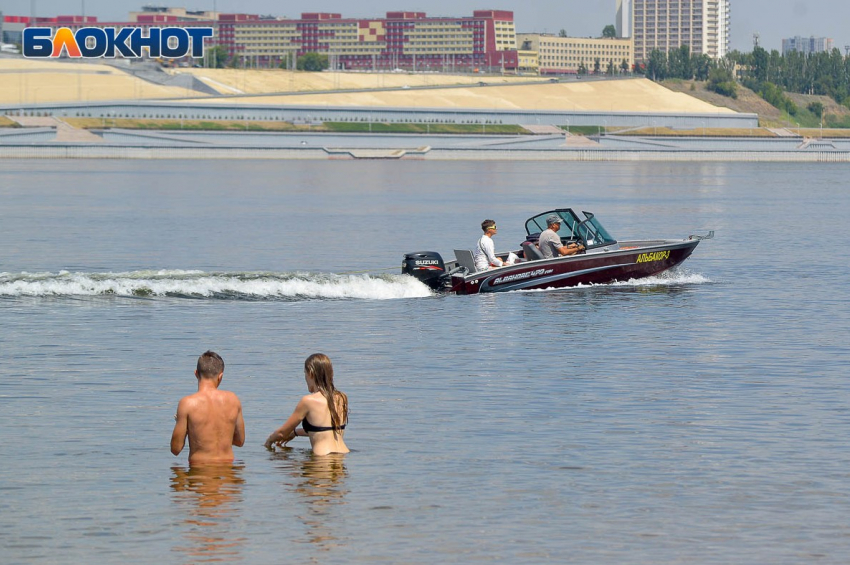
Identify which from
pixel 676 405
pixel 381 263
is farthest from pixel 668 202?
pixel 676 405

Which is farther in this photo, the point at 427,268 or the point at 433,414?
the point at 427,268

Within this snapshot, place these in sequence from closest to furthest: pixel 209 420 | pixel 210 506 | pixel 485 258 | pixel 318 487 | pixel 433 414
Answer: pixel 210 506, pixel 209 420, pixel 318 487, pixel 433 414, pixel 485 258

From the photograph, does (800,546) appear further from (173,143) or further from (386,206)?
(173,143)

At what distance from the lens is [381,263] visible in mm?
41875

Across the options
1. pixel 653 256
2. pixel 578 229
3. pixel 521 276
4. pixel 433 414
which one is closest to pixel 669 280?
pixel 653 256

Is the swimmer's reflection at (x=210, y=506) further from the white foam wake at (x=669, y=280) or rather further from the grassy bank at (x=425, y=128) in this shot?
the grassy bank at (x=425, y=128)

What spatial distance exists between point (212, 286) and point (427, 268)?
510 centimetres

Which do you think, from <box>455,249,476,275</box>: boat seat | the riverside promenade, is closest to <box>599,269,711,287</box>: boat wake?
<box>455,249,476,275</box>: boat seat

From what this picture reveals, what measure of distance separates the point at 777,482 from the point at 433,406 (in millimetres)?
5522

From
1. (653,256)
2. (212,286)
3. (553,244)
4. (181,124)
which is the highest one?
(181,124)

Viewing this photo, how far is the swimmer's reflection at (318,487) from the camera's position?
12258 millimetres

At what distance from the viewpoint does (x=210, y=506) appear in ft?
42.7

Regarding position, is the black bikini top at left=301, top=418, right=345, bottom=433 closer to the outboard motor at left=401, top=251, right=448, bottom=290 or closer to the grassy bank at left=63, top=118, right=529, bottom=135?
the outboard motor at left=401, top=251, right=448, bottom=290

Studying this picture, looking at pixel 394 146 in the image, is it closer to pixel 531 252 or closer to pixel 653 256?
pixel 653 256
